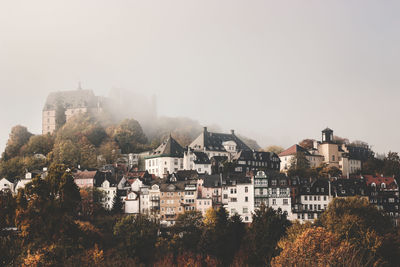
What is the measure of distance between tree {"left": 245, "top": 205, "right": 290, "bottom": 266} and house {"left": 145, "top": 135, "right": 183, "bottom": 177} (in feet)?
138

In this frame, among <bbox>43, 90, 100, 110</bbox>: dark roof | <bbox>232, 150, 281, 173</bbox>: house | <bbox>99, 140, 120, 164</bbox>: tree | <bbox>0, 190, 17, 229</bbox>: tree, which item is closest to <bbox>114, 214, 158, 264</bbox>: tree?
<bbox>0, 190, 17, 229</bbox>: tree

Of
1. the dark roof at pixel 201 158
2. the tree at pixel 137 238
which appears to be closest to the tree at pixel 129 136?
the dark roof at pixel 201 158

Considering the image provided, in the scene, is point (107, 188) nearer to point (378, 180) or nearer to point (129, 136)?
point (129, 136)

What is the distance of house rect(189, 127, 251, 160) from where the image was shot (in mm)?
114938

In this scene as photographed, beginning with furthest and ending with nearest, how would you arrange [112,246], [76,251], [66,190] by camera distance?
[112,246]
[66,190]
[76,251]

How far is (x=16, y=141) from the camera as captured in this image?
433 feet

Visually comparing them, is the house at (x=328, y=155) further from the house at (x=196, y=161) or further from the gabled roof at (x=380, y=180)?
the house at (x=196, y=161)

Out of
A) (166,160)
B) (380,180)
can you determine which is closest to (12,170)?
(166,160)

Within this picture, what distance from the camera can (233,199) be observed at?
281 feet

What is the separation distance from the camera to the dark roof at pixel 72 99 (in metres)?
150

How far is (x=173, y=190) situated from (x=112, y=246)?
2363cm

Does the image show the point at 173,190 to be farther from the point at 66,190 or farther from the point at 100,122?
the point at 100,122

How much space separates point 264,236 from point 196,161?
4354 centimetres

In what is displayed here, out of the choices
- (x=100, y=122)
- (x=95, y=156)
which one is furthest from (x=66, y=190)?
(x=100, y=122)
